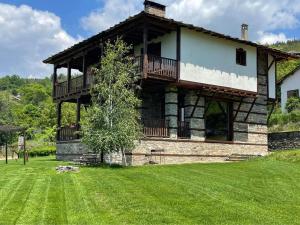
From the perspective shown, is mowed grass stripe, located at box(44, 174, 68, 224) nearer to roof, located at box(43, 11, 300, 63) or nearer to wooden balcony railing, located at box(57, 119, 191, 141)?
wooden balcony railing, located at box(57, 119, 191, 141)

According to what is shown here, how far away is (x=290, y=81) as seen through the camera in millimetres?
42344

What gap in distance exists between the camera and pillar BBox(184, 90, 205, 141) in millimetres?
23641

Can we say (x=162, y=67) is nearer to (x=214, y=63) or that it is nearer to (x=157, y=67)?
(x=157, y=67)

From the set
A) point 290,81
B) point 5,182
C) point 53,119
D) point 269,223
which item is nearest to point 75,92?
point 5,182

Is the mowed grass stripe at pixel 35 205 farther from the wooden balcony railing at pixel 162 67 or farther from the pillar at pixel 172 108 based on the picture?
the pillar at pixel 172 108

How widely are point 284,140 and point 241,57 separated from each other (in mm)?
6383

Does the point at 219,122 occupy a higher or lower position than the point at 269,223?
higher

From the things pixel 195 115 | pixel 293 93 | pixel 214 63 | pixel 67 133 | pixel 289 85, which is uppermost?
pixel 289 85

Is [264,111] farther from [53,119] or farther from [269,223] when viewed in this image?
[53,119]

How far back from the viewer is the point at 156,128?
22.2m

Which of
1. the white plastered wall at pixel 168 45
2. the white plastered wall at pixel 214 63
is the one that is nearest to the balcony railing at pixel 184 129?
the white plastered wall at pixel 214 63

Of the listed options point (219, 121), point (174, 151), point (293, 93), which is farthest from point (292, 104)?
point (174, 151)

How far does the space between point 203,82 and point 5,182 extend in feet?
39.9

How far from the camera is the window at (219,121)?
25.8 metres
